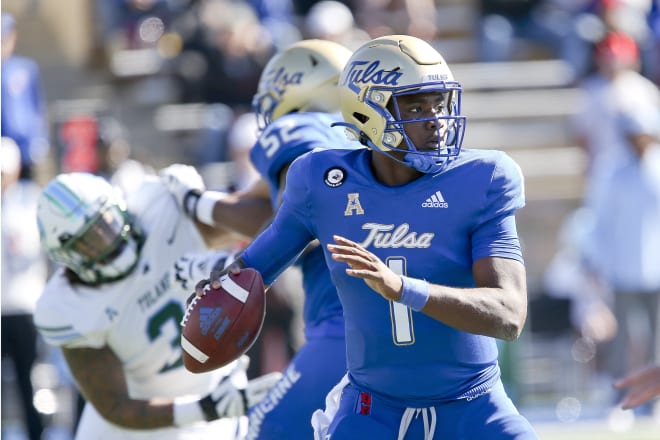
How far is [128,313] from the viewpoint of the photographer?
5066 millimetres

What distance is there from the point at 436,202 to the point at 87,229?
1645 millimetres

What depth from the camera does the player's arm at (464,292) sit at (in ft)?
11.2

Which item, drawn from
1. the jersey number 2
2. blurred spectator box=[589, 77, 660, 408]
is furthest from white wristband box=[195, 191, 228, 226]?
blurred spectator box=[589, 77, 660, 408]

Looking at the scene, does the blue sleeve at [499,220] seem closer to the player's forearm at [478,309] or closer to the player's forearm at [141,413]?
the player's forearm at [478,309]

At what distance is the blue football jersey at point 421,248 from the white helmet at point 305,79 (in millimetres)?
1165

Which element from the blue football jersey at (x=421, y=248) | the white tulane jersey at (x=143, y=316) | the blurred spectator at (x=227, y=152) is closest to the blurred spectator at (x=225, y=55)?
the blurred spectator at (x=227, y=152)

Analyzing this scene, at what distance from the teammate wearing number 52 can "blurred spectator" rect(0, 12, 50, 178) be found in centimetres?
532

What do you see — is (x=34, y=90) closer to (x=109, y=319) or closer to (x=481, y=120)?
(x=481, y=120)

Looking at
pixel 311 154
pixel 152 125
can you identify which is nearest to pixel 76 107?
pixel 152 125

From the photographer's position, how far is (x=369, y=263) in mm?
3404

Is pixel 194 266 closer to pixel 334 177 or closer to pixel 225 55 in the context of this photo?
pixel 334 177

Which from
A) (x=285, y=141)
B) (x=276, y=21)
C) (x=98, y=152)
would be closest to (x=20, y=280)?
(x=98, y=152)

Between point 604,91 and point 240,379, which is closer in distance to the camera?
point 240,379

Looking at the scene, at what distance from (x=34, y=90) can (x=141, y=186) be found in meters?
4.47
